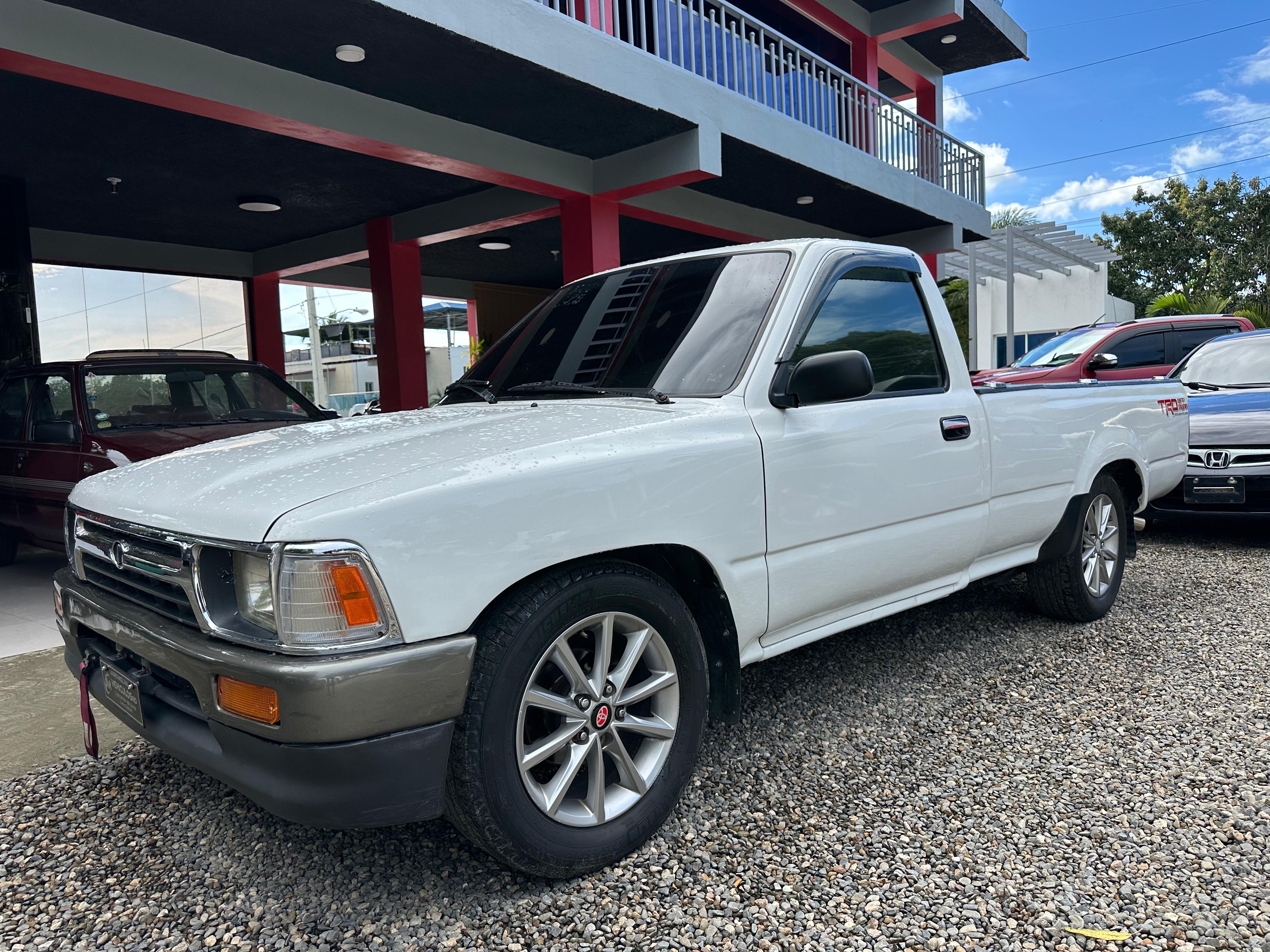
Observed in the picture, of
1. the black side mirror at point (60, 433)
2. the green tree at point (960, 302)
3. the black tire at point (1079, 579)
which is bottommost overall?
the black tire at point (1079, 579)

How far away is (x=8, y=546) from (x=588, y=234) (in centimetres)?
638

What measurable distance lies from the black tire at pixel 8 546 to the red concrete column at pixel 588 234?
19.2 ft

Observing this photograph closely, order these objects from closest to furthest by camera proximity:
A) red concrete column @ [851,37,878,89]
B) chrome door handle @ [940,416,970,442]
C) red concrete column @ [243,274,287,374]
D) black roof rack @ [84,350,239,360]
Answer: chrome door handle @ [940,416,970,442]
black roof rack @ [84,350,239,360]
red concrete column @ [243,274,287,374]
red concrete column @ [851,37,878,89]

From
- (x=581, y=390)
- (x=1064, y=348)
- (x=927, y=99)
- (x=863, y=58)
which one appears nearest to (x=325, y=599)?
(x=581, y=390)

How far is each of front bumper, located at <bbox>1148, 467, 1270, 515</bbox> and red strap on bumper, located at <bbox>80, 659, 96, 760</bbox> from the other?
20.5ft

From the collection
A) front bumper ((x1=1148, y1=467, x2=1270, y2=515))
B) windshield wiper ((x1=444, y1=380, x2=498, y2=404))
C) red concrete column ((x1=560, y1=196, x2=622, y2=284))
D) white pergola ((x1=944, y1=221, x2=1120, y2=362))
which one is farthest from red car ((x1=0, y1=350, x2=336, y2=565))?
white pergola ((x1=944, y1=221, x2=1120, y2=362))

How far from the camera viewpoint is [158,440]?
5.82 meters

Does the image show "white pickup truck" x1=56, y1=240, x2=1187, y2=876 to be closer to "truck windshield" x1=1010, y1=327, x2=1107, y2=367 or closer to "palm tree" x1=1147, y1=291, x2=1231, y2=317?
"truck windshield" x1=1010, y1=327, x2=1107, y2=367

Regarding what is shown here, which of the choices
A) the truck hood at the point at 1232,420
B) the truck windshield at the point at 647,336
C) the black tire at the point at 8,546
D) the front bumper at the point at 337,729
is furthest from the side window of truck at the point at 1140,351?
the black tire at the point at 8,546

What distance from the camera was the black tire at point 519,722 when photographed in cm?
207

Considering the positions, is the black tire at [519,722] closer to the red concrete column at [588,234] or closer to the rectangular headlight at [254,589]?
the rectangular headlight at [254,589]

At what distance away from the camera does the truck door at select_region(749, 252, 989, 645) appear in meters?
2.80

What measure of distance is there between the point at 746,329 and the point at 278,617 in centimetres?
174

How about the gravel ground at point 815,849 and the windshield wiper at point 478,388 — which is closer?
the gravel ground at point 815,849
